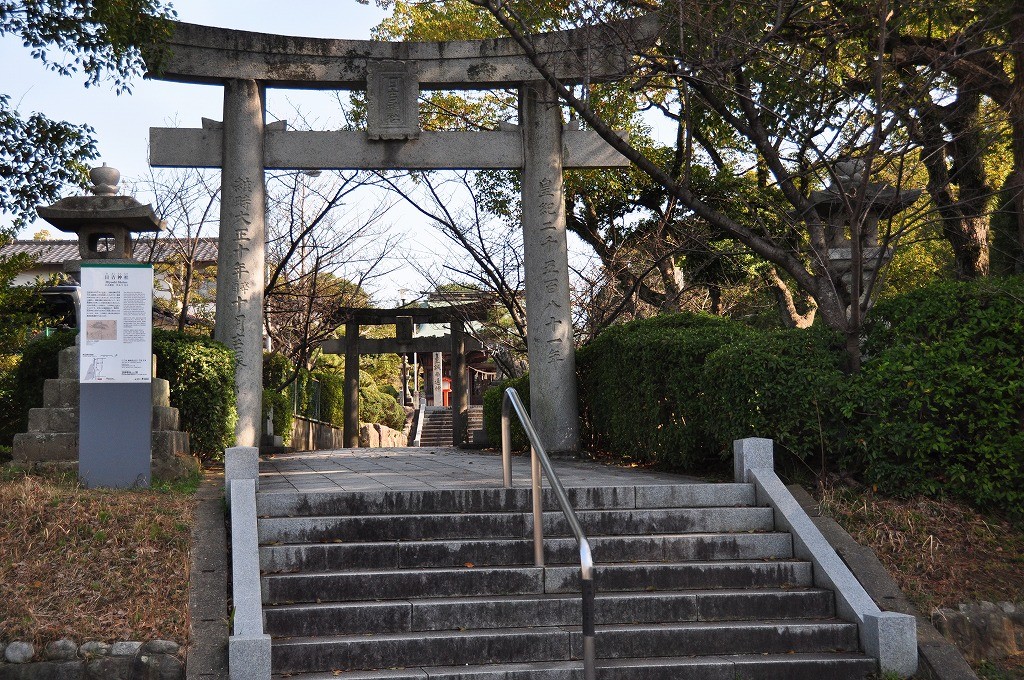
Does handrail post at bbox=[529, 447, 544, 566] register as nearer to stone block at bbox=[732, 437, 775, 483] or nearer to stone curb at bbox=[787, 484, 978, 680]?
stone block at bbox=[732, 437, 775, 483]

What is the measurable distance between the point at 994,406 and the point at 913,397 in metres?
0.52

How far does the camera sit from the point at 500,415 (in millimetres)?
14297

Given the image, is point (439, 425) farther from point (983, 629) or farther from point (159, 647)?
point (159, 647)

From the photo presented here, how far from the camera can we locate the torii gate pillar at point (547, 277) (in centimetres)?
1093

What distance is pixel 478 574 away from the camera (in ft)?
18.4

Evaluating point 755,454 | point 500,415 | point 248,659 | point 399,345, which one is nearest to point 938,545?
point 755,454

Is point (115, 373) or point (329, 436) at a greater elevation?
point (115, 373)

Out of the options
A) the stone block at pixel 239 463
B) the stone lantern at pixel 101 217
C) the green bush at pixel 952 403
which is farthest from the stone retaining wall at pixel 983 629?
the stone lantern at pixel 101 217

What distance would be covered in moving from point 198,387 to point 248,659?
16.6ft

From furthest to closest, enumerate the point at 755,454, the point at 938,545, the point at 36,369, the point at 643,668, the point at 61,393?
the point at 36,369 < the point at 61,393 < the point at 755,454 < the point at 938,545 < the point at 643,668

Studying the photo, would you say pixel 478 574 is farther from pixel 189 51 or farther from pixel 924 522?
pixel 189 51

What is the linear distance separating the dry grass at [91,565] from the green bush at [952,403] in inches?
190

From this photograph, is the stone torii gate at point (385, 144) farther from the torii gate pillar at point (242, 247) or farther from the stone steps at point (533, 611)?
the stone steps at point (533, 611)

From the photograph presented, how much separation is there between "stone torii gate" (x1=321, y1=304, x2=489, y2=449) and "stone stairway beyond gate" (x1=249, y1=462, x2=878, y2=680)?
13.0 meters
